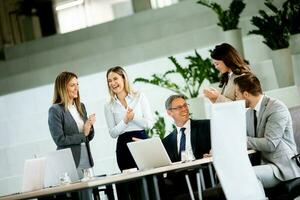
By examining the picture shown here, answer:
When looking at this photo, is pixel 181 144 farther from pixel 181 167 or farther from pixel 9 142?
pixel 9 142

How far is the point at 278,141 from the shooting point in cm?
483

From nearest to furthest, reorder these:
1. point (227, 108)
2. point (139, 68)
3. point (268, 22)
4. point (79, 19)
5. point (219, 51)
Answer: point (227, 108), point (219, 51), point (268, 22), point (139, 68), point (79, 19)

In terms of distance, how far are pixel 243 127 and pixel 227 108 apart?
170 mm

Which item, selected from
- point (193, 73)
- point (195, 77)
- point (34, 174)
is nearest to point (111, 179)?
point (34, 174)

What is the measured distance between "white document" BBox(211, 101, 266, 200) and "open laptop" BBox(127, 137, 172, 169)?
60cm

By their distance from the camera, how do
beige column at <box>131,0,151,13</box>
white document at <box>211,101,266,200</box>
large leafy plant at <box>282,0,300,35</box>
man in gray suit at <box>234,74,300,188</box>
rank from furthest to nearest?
beige column at <box>131,0,151,13</box> < large leafy plant at <box>282,0,300,35</box> < man in gray suit at <box>234,74,300,188</box> < white document at <box>211,101,266,200</box>

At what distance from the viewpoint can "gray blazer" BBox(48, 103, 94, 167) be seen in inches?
226

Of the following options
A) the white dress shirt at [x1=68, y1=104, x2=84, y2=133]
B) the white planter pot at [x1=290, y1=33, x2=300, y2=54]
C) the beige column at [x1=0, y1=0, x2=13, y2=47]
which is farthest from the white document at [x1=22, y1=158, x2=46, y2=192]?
the beige column at [x1=0, y1=0, x2=13, y2=47]

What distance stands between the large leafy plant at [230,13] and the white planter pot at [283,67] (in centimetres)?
58

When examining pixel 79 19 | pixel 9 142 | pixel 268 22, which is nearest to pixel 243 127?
pixel 268 22

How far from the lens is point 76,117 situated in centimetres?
588

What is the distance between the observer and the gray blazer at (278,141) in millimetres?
4820

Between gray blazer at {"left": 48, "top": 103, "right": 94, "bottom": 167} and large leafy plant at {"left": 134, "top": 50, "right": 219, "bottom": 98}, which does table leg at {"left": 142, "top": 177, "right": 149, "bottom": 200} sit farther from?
large leafy plant at {"left": 134, "top": 50, "right": 219, "bottom": 98}

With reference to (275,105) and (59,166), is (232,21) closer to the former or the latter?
(275,105)
